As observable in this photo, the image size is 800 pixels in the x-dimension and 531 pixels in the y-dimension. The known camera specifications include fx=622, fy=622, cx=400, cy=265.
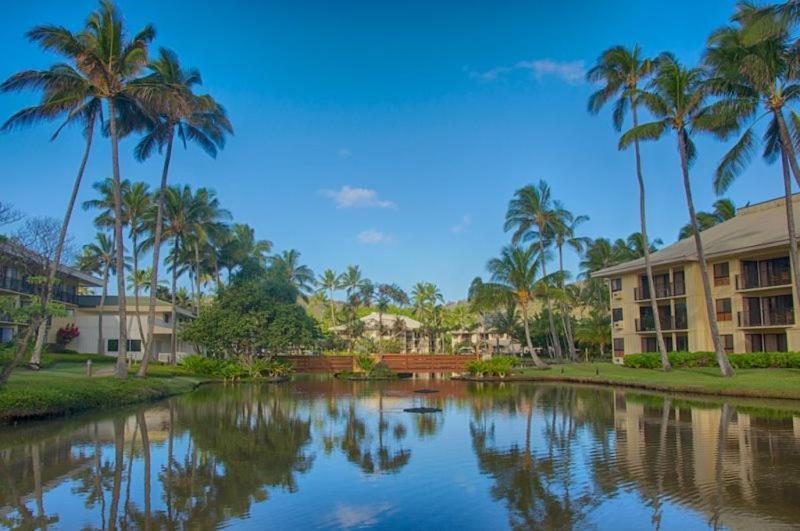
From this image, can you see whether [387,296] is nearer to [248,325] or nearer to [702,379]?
[248,325]

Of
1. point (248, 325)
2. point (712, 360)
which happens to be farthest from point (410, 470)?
point (248, 325)

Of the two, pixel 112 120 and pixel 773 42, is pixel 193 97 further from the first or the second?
pixel 773 42

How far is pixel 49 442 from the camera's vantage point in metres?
15.1

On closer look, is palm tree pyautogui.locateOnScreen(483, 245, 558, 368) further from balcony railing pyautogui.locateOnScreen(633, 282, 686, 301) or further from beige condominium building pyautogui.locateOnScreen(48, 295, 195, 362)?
beige condominium building pyautogui.locateOnScreen(48, 295, 195, 362)

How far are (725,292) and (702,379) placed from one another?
1218 centimetres

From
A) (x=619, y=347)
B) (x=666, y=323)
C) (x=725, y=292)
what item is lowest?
(x=619, y=347)

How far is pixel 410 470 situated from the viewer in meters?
12.0

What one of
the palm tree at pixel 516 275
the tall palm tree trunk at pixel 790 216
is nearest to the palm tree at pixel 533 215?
the palm tree at pixel 516 275

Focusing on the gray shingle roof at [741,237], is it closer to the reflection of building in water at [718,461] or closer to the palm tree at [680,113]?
the palm tree at [680,113]

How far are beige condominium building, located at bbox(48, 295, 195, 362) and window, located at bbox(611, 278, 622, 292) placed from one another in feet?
112

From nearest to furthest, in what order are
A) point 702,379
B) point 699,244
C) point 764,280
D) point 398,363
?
point 702,379 < point 699,244 < point 764,280 < point 398,363

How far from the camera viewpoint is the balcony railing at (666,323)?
42203 millimetres

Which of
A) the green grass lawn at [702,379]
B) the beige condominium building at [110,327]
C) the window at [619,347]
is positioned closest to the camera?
the green grass lawn at [702,379]

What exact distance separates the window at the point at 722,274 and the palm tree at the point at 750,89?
12138 mm
